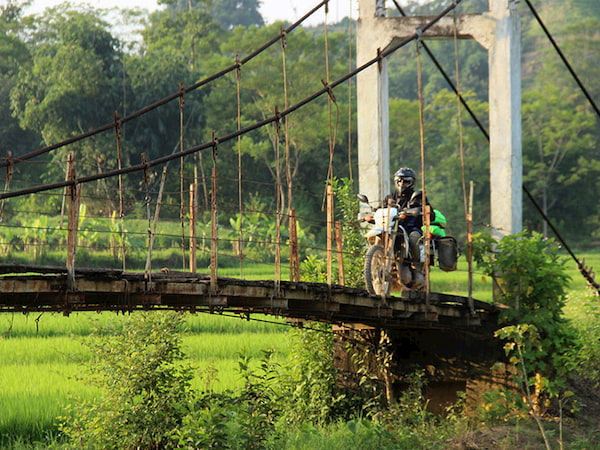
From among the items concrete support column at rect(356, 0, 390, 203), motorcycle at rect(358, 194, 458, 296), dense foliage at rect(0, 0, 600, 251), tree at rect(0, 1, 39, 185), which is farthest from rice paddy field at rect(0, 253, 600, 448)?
tree at rect(0, 1, 39, 185)

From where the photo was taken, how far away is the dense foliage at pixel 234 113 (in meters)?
24.8

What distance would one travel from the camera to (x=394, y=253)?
7.96m

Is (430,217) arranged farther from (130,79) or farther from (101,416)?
(130,79)

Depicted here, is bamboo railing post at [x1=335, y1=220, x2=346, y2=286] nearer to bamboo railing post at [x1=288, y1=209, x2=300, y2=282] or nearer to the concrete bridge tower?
bamboo railing post at [x1=288, y1=209, x2=300, y2=282]

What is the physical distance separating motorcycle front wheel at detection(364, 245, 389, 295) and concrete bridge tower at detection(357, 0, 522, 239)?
197 cm

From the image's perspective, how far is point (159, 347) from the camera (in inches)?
301

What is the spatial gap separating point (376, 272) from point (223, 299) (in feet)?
5.32

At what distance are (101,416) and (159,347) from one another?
0.66 m

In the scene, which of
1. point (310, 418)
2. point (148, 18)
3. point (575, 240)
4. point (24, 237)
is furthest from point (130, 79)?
point (310, 418)

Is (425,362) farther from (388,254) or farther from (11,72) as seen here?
(11,72)

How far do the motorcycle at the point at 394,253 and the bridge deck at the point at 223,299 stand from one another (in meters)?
0.12

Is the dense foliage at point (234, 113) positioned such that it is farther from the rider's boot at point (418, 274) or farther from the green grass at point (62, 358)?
the rider's boot at point (418, 274)

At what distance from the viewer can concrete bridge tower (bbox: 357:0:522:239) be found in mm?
9688

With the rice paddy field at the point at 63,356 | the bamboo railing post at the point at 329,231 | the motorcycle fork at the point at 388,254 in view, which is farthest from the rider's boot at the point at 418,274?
the bamboo railing post at the point at 329,231
